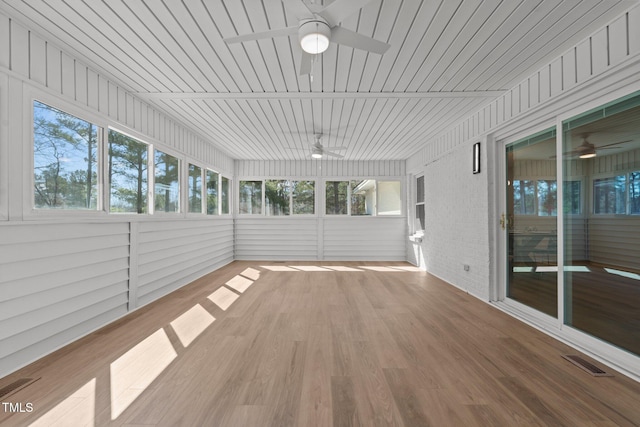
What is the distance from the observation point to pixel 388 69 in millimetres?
2875

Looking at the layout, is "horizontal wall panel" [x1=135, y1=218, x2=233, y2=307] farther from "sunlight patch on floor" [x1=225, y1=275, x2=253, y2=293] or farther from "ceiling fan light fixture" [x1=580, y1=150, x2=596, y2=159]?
"ceiling fan light fixture" [x1=580, y1=150, x2=596, y2=159]

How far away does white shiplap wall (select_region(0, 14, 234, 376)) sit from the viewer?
2.11 meters

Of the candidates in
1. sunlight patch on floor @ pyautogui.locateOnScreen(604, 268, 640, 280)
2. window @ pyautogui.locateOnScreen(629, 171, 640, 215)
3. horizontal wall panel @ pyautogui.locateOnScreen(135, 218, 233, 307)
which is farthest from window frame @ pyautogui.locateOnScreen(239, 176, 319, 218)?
window @ pyautogui.locateOnScreen(629, 171, 640, 215)

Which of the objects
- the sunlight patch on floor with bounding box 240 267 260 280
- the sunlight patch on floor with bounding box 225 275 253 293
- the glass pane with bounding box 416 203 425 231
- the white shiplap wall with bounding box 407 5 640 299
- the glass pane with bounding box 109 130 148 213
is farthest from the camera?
the glass pane with bounding box 416 203 425 231

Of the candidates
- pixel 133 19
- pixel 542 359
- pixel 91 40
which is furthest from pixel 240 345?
pixel 91 40

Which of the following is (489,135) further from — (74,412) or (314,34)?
(74,412)

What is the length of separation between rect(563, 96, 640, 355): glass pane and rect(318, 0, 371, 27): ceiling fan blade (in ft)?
7.51

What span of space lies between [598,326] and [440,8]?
2991mm

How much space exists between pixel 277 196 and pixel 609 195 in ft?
21.2

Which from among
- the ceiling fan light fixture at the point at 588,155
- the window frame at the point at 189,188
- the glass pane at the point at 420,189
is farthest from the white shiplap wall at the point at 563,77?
the window frame at the point at 189,188

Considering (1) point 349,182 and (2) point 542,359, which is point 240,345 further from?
(1) point 349,182

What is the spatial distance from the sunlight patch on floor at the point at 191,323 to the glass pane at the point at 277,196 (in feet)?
13.9

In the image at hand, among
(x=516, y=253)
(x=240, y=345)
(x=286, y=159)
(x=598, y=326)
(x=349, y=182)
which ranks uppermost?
(x=286, y=159)

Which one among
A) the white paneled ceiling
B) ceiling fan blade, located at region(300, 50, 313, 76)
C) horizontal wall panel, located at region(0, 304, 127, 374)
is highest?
the white paneled ceiling
